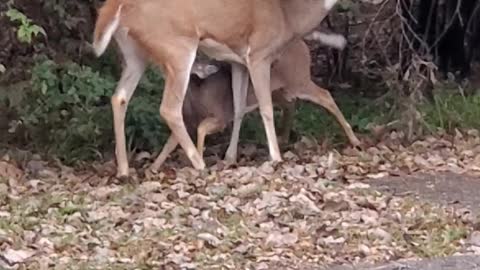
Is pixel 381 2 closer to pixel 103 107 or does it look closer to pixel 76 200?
pixel 103 107

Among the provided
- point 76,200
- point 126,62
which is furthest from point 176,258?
point 126,62

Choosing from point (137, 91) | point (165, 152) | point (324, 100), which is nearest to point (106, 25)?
point (165, 152)

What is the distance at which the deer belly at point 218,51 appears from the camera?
370 inches

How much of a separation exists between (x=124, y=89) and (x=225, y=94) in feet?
2.45

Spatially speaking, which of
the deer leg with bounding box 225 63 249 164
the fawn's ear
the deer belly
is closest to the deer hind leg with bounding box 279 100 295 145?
the deer leg with bounding box 225 63 249 164

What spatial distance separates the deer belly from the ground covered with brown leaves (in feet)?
2.52

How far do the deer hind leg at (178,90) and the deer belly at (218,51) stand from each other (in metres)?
0.22

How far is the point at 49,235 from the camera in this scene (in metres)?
7.27

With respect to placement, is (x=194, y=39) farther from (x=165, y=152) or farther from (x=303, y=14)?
(x=303, y=14)

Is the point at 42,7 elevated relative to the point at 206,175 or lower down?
elevated

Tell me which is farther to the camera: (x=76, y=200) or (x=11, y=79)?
(x=11, y=79)

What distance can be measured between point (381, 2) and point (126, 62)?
2933 mm

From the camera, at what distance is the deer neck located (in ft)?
32.0

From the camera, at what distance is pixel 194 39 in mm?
9211
